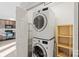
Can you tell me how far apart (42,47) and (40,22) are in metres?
0.44

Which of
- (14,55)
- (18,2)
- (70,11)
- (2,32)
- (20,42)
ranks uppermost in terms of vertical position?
(18,2)

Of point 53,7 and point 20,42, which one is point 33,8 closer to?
point 53,7

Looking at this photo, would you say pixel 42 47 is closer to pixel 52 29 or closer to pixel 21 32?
pixel 52 29

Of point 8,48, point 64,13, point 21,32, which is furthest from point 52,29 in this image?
point 8,48

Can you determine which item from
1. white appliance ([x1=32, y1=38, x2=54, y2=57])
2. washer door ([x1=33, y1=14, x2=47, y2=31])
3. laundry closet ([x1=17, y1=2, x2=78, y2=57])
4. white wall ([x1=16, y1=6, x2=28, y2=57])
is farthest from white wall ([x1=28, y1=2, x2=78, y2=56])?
white appliance ([x1=32, y1=38, x2=54, y2=57])

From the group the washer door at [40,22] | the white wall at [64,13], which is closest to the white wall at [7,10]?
the white wall at [64,13]

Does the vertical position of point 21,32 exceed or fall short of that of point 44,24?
it falls short

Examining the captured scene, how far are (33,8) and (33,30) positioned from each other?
1.15 ft

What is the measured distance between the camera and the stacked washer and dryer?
151 cm

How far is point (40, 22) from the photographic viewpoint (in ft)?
5.54

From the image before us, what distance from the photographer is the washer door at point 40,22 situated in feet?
5.31

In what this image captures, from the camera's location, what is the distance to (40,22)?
1.69 m

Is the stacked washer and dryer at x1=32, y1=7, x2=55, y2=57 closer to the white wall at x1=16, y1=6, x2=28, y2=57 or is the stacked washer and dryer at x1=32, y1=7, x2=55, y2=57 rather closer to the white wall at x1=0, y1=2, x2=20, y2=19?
the white wall at x1=16, y1=6, x2=28, y2=57

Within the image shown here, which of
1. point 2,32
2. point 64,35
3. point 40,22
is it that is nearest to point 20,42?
point 2,32
